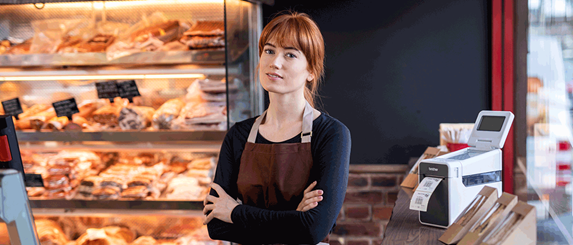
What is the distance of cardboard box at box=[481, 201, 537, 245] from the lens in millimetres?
859

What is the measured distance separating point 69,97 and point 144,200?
947mm

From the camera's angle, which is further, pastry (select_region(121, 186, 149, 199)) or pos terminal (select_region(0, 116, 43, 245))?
pastry (select_region(121, 186, 149, 199))

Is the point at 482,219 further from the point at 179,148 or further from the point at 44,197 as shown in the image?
the point at 44,197

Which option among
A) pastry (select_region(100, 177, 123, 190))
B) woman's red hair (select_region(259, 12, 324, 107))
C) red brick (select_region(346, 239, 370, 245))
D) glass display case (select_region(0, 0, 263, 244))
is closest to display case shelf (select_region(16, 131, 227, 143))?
glass display case (select_region(0, 0, 263, 244))

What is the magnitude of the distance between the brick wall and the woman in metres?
1.49

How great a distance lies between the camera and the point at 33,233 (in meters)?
0.72

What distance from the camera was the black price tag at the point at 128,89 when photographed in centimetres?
270

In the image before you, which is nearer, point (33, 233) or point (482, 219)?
point (33, 233)

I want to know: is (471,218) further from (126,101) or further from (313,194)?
(126,101)

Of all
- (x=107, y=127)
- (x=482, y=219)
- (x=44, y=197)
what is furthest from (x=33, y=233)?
(x=44, y=197)

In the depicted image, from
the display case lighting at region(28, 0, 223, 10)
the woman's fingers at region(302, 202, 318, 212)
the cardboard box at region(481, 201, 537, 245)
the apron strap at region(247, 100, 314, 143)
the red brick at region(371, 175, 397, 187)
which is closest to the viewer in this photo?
the cardboard box at region(481, 201, 537, 245)

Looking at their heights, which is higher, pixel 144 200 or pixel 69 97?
pixel 69 97

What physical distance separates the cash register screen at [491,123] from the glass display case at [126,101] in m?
1.34

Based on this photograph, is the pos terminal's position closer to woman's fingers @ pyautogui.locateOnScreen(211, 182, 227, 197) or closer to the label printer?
woman's fingers @ pyautogui.locateOnScreen(211, 182, 227, 197)
